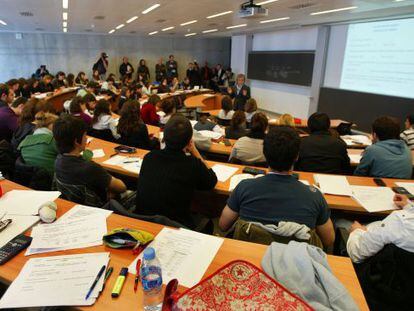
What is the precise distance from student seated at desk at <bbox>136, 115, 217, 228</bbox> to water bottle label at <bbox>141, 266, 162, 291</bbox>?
0.72 m

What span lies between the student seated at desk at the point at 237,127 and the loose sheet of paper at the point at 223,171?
1.21m

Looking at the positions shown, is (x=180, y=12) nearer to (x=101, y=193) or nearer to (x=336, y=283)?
(x=101, y=193)

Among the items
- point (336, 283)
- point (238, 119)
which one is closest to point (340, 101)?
point (238, 119)

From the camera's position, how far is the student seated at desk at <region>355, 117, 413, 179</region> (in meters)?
2.53

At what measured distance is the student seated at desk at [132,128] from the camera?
3477mm

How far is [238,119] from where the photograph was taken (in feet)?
12.3

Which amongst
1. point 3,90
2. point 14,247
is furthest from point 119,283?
point 3,90

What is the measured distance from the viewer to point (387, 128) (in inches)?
103

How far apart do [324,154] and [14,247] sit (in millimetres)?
2517

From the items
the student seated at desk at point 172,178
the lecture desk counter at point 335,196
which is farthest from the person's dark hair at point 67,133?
the lecture desk counter at point 335,196

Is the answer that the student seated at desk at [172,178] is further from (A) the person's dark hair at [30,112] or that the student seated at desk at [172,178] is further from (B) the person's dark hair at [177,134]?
(A) the person's dark hair at [30,112]

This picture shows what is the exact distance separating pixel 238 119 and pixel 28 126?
260 centimetres

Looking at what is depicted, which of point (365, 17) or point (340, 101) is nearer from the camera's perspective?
point (365, 17)

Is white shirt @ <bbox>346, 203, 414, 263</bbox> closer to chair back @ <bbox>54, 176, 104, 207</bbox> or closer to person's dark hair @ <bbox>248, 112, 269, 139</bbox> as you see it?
person's dark hair @ <bbox>248, 112, 269, 139</bbox>
